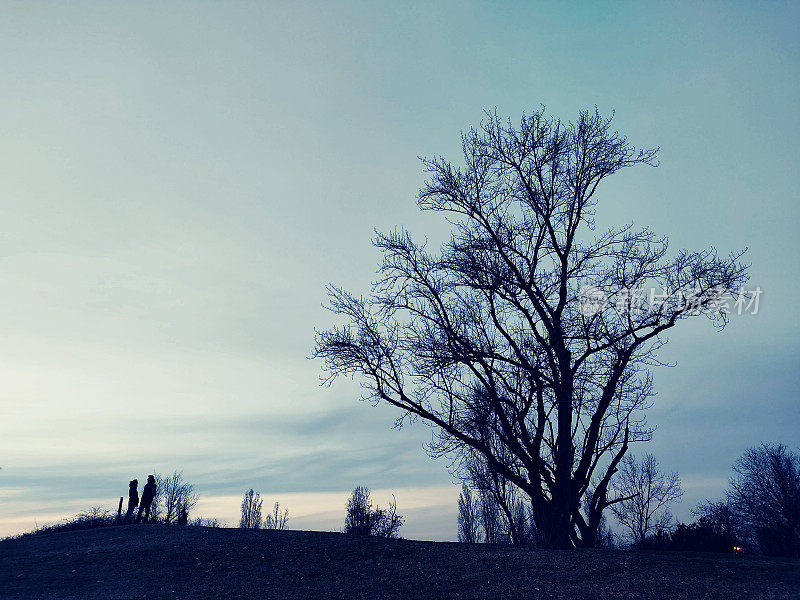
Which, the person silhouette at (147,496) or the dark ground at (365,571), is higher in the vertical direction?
the person silhouette at (147,496)

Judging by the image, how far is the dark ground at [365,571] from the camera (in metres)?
9.41

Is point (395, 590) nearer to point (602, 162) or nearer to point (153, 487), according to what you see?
point (602, 162)

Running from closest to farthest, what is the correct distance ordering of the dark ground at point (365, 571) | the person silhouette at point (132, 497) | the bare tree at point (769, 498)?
the dark ground at point (365, 571) → the person silhouette at point (132, 497) → the bare tree at point (769, 498)

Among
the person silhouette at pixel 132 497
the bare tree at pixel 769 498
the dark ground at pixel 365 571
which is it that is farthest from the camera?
the bare tree at pixel 769 498

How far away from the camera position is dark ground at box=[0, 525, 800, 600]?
30.9 feet

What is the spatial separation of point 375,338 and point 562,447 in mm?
6256

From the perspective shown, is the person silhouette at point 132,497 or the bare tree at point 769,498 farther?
the bare tree at point 769,498

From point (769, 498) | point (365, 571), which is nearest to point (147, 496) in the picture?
point (365, 571)

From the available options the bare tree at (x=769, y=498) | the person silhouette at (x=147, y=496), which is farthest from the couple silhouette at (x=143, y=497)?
the bare tree at (x=769, y=498)

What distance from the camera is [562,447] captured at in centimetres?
1526

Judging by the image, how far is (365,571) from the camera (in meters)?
11.6

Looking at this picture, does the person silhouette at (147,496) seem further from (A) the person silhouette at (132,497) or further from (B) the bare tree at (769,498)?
(B) the bare tree at (769,498)

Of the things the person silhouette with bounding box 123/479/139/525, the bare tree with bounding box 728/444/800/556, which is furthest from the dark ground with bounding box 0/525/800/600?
the bare tree with bounding box 728/444/800/556

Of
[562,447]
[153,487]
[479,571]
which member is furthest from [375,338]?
[153,487]
